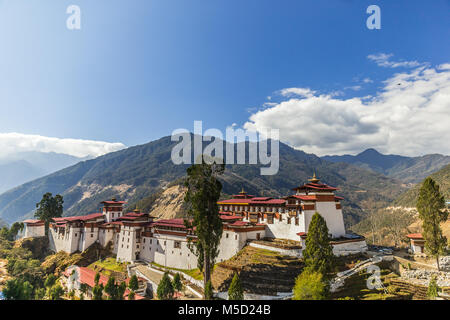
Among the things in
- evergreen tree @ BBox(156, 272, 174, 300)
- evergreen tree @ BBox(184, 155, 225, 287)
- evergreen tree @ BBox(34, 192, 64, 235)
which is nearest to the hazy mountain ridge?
evergreen tree @ BBox(184, 155, 225, 287)

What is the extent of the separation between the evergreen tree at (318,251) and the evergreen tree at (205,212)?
38.4 feet

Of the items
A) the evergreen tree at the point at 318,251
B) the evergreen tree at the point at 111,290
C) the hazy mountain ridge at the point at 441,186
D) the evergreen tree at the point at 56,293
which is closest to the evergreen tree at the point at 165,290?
the evergreen tree at the point at 111,290

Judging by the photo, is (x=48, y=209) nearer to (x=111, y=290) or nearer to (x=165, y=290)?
(x=111, y=290)

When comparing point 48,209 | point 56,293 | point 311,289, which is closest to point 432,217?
point 311,289

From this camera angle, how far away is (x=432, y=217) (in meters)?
40.6

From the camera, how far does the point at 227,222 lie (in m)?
46.7

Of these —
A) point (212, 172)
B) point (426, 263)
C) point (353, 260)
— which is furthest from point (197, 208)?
point (426, 263)

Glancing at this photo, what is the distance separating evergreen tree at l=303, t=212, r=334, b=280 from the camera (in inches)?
1100

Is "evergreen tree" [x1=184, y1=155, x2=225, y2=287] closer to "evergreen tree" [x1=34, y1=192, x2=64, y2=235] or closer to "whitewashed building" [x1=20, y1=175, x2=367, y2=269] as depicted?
"whitewashed building" [x1=20, y1=175, x2=367, y2=269]

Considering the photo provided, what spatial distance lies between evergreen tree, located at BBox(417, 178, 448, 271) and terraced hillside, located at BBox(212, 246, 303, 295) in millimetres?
22372

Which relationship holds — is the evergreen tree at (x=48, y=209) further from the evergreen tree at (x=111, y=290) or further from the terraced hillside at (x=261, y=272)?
the terraced hillside at (x=261, y=272)

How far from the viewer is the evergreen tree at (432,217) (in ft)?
130

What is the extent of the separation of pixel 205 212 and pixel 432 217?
37329 millimetres
